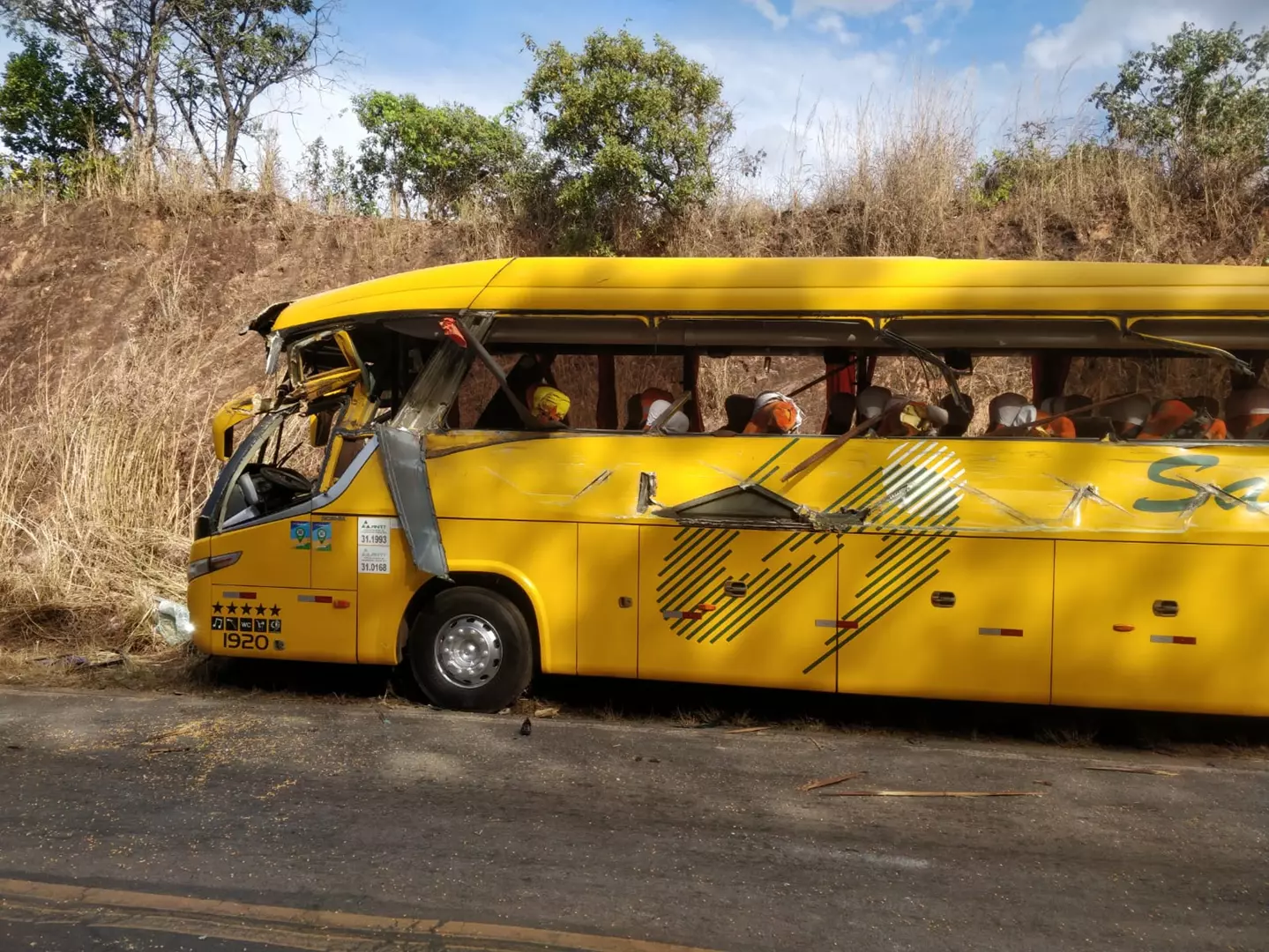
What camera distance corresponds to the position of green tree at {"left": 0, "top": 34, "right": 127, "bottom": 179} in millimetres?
20172

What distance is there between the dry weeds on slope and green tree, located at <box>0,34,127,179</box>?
2419mm

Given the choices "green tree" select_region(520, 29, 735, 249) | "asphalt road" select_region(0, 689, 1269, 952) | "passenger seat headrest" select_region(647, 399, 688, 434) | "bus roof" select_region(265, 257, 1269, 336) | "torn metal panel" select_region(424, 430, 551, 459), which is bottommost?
"asphalt road" select_region(0, 689, 1269, 952)

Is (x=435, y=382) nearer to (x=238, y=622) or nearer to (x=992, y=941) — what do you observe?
(x=238, y=622)

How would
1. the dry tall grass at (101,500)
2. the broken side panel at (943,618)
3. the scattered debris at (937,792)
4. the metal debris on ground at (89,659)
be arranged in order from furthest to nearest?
the dry tall grass at (101,500) < the metal debris on ground at (89,659) < the broken side panel at (943,618) < the scattered debris at (937,792)

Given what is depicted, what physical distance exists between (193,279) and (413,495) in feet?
41.7

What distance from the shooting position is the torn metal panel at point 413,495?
639 centimetres

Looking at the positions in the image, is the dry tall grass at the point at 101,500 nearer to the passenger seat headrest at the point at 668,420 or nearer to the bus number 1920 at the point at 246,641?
the bus number 1920 at the point at 246,641

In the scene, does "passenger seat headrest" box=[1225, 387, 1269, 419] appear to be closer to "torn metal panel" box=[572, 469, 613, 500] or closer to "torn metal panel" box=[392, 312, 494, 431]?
"torn metal panel" box=[572, 469, 613, 500]

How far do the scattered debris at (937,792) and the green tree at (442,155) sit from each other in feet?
47.4

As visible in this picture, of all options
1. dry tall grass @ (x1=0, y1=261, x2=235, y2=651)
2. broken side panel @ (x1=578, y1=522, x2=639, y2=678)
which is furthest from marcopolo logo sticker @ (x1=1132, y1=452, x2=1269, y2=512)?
dry tall grass @ (x1=0, y1=261, x2=235, y2=651)

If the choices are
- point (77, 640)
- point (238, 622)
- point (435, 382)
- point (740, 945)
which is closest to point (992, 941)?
point (740, 945)

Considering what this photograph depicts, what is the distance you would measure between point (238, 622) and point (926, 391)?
487 centimetres

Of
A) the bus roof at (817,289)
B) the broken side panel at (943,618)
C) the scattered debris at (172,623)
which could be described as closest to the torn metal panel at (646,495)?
the bus roof at (817,289)

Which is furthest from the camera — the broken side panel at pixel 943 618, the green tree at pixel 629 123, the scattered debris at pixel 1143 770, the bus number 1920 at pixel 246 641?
the green tree at pixel 629 123
